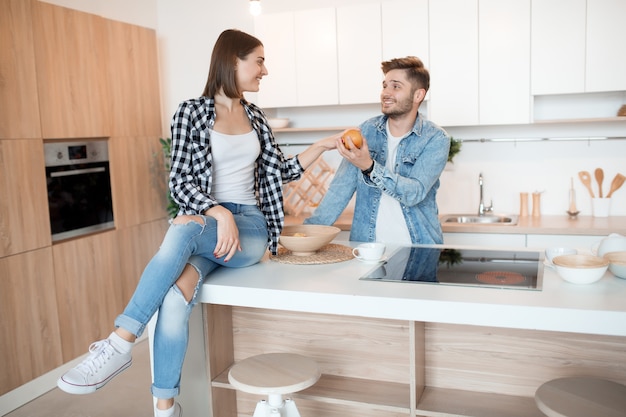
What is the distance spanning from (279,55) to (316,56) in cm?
25

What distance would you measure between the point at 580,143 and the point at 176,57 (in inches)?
113

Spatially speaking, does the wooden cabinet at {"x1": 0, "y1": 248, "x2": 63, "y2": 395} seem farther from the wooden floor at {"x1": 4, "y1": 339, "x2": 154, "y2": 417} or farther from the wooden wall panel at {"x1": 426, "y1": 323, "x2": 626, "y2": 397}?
the wooden wall panel at {"x1": 426, "y1": 323, "x2": 626, "y2": 397}

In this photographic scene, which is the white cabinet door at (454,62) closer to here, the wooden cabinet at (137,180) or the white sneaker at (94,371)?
the wooden cabinet at (137,180)

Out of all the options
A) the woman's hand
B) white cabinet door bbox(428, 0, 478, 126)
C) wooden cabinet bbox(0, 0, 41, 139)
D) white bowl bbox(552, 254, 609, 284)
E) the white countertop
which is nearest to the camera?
the white countertop

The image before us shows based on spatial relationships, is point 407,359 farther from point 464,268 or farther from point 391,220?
point 391,220

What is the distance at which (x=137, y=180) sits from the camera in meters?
4.18

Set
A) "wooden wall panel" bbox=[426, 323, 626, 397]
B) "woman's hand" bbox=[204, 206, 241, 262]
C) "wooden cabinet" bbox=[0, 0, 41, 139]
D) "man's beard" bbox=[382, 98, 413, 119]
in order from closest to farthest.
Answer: "wooden wall panel" bbox=[426, 323, 626, 397]
"woman's hand" bbox=[204, 206, 241, 262]
"man's beard" bbox=[382, 98, 413, 119]
"wooden cabinet" bbox=[0, 0, 41, 139]

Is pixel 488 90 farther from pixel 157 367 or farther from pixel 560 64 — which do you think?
pixel 157 367

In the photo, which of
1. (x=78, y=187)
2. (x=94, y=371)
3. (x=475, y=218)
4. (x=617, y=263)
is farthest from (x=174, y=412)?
(x=475, y=218)

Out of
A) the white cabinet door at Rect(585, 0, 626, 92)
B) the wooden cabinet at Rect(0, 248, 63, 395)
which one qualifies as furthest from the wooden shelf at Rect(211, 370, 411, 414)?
the white cabinet door at Rect(585, 0, 626, 92)

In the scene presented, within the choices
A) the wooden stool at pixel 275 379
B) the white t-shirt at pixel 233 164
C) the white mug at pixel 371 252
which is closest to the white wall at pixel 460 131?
the white t-shirt at pixel 233 164

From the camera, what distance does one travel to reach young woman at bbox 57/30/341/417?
1847 millimetres

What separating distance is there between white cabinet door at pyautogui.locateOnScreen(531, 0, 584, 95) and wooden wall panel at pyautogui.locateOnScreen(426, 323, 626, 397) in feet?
6.68

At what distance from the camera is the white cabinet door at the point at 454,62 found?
12.0 feet
